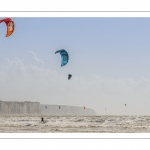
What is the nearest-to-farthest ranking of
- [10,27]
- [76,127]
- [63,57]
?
1. [10,27]
2. [63,57]
3. [76,127]

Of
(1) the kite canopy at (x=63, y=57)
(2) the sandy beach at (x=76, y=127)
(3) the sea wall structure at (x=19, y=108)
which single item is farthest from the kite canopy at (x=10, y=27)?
(3) the sea wall structure at (x=19, y=108)

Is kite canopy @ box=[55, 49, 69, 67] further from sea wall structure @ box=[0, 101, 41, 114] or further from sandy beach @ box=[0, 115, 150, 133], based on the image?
sea wall structure @ box=[0, 101, 41, 114]

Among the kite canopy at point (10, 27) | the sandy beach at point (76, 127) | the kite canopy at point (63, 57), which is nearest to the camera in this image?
the kite canopy at point (10, 27)

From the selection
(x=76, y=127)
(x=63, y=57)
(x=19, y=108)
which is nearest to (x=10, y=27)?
(x=63, y=57)

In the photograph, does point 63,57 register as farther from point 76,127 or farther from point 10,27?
point 76,127

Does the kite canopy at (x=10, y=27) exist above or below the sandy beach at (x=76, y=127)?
above

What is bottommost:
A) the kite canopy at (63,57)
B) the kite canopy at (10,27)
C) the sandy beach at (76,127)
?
the sandy beach at (76,127)

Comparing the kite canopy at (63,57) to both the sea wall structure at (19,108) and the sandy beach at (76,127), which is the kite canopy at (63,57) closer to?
the sandy beach at (76,127)
